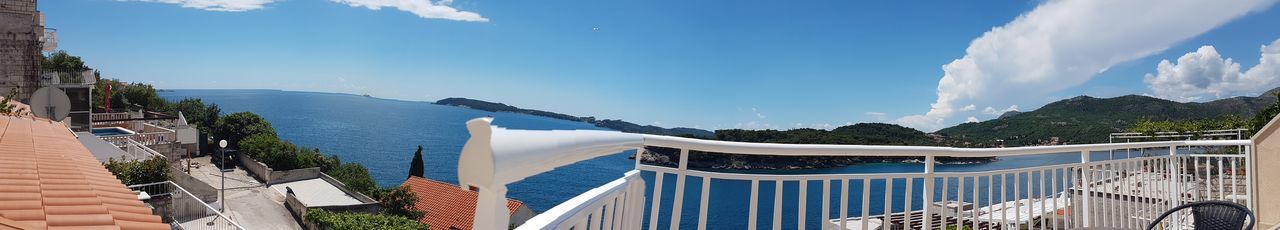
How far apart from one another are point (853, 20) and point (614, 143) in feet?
217

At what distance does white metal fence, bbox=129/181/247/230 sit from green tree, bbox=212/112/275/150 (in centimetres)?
3144

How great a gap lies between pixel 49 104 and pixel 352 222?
386 inches

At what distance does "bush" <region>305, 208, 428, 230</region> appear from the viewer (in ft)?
65.9

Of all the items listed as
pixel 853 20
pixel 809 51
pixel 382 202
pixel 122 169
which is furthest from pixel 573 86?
pixel 122 169

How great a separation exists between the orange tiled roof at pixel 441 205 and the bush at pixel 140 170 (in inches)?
481

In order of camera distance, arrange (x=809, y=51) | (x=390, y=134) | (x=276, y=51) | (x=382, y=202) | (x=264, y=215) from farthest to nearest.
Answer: (x=276, y=51) < (x=390, y=134) < (x=809, y=51) < (x=382, y=202) < (x=264, y=215)

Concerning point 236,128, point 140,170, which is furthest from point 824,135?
point 236,128

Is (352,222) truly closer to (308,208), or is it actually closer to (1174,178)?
(308,208)

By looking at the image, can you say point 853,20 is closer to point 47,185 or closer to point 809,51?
point 809,51

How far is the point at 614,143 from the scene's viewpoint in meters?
1.07

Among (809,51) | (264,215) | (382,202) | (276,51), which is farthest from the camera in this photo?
(276,51)

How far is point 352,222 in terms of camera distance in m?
21.0

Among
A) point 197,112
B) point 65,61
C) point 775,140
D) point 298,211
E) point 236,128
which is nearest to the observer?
point 775,140

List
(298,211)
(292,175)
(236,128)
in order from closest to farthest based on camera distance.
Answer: (298,211)
(292,175)
(236,128)
